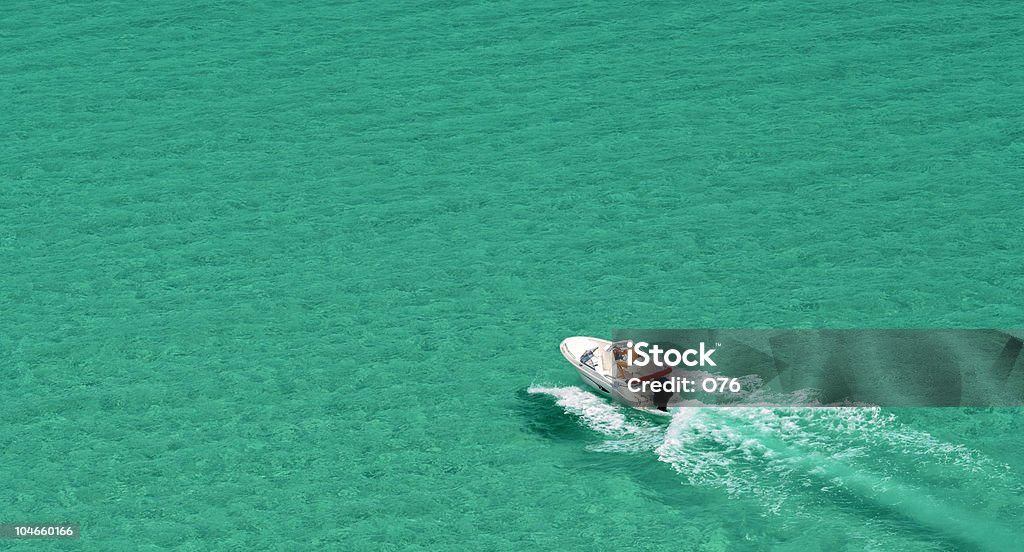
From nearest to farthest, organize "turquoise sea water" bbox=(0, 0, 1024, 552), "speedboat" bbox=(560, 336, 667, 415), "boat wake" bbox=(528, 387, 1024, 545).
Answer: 1. "boat wake" bbox=(528, 387, 1024, 545)
2. "turquoise sea water" bbox=(0, 0, 1024, 552)
3. "speedboat" bbox=(560, 336, 667, 415)

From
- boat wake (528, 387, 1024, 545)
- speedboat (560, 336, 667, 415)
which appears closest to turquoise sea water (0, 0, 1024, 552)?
boat wake (528, 387, 1024, 545)

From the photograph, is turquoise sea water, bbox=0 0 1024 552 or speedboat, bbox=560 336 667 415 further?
speedboat, bbox=560 336 667 415

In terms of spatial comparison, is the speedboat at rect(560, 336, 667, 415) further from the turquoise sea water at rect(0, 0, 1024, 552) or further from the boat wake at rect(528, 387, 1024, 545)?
the turquoise sea water at rect(0, 0, 1024, 552)

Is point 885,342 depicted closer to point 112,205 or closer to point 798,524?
point 798,524

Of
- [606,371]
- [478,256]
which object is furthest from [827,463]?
[478,256]

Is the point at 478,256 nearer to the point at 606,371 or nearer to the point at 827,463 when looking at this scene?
the point at 606,371

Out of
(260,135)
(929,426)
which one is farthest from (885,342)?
(260,135)

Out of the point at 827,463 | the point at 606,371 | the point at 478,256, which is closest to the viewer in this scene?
the point at 827,463
